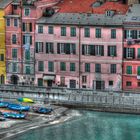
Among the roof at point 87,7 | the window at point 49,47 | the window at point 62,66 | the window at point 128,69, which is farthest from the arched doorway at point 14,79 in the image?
the window at point 128,69

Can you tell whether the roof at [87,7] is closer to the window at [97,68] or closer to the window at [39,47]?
the window at [39,47]

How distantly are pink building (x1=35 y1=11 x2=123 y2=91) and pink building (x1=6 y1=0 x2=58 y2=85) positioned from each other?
1650mm

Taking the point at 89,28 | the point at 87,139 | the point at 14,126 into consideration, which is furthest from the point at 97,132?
the point at 89,28

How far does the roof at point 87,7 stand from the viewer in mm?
167375

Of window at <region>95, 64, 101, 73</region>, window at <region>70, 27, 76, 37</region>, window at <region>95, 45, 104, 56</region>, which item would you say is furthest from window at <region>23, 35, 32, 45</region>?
window at <region>95, 64, 101, 73</region>

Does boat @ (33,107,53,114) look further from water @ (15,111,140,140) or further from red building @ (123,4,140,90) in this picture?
red building @ (123,4,140,90)

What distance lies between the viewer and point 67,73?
167 metres

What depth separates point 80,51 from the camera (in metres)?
166

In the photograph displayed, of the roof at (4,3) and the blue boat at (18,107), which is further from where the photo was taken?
the roof at (4,3)

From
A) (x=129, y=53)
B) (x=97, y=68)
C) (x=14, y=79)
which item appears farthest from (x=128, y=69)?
(x=14, y=79)

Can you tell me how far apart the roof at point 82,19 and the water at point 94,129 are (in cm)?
1762

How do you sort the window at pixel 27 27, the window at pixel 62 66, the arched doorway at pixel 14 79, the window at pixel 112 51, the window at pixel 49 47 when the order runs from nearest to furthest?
1. the window at pixel 112 51
2. the window at pixel 62 66
3. the window at pixel 49 47
4. the window at pixel 27 27
5. the arched doorway at pixel 14 79

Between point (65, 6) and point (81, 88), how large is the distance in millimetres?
17247

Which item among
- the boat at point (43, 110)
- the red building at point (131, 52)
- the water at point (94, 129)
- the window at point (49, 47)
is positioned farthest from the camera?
the window at point (49, 47)
